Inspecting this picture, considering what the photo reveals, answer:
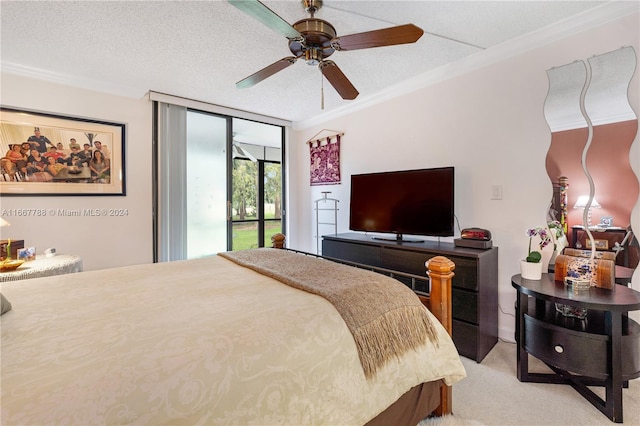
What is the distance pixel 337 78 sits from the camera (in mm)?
2000

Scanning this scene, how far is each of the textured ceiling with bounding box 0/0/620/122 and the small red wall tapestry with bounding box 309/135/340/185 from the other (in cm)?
93

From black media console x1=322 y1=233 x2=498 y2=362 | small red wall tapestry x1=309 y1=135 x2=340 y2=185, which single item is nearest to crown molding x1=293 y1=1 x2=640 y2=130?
small red wall tapestry x1=309 y1=135 x2=340 y2=185

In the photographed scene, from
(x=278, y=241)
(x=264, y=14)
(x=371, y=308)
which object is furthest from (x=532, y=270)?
(x=264, y=14)

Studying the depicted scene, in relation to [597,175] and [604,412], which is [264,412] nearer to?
[604,412]

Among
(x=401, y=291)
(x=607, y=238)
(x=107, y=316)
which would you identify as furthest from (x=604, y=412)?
(x=107, y=316)

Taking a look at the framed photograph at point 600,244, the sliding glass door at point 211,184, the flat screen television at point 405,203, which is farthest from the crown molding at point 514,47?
the sliding glass door at point 211,184

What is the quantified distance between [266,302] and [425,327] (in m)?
0.74

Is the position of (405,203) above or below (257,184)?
below

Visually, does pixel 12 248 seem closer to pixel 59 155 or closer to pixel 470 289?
pixel 59 155

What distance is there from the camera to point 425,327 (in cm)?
133

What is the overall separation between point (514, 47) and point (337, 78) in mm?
1585

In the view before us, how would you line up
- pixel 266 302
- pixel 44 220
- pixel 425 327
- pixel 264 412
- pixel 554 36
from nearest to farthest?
pixel 264 412, pixel 266 302, pixel 425 327, pixel 554 36, pixel 44 220

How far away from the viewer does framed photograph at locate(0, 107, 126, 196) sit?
107 inches

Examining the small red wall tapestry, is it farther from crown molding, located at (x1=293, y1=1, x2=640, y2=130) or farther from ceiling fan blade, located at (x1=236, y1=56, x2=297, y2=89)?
ceiling fan blade, located at (x1=236, y1=56, x2=297, y2=89)
